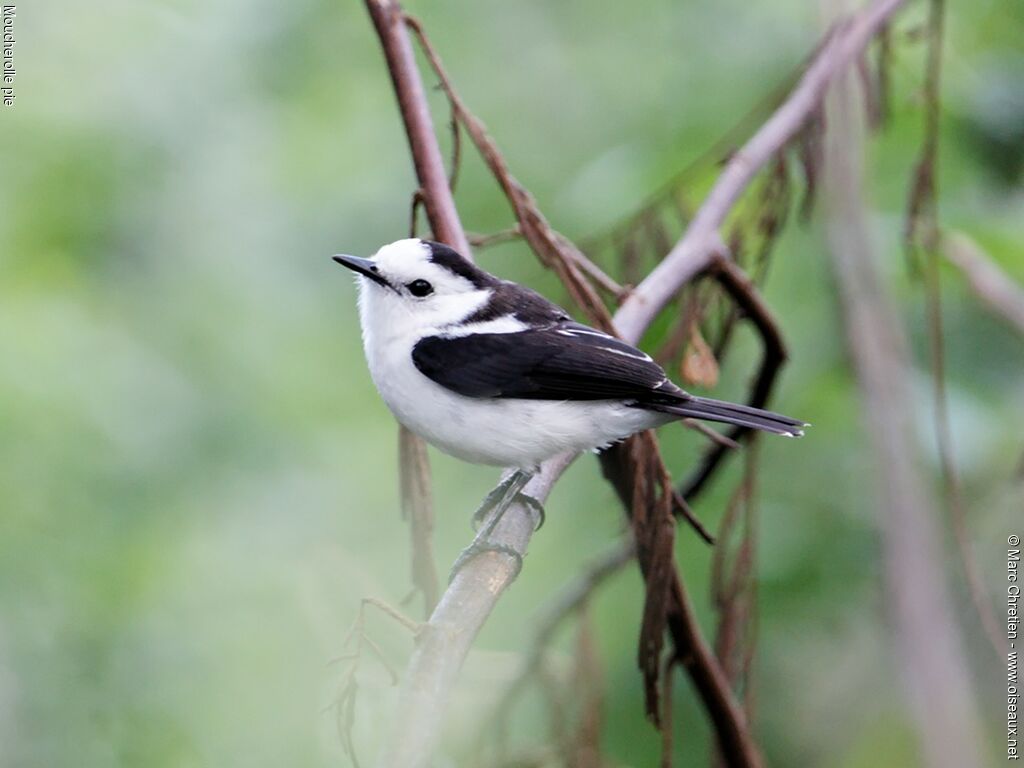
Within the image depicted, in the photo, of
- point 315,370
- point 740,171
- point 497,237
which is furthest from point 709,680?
point 315,370

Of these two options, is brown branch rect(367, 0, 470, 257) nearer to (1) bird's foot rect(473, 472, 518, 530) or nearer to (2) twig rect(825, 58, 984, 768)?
(1) bird's foot rect(473, 472, 518, 530)

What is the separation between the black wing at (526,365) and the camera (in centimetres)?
291

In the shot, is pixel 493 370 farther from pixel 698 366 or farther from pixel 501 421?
pixel 698 366

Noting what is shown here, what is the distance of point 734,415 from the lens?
2.78 metres

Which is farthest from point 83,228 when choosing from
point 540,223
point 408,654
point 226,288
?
point 408,654

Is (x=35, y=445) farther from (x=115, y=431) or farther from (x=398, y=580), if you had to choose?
(x=398, y=580)

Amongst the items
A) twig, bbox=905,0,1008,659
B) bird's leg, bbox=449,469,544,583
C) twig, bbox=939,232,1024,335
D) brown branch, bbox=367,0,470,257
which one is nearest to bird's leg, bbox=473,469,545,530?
bird's leg, bbox=449,469,544,583

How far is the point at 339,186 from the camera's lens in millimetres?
5000

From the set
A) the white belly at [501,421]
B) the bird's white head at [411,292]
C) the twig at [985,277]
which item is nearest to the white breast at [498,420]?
the white belly at [501,421]

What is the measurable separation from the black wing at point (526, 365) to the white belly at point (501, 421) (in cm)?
3

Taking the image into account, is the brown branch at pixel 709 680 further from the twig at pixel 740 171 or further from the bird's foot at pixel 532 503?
the twig at pixel 740 171

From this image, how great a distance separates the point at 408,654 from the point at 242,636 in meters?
1.27

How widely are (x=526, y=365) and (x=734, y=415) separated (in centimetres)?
54

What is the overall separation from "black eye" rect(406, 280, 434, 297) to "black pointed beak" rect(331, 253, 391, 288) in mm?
60
